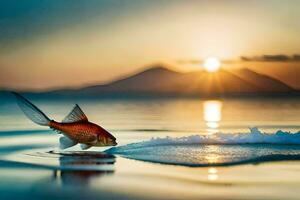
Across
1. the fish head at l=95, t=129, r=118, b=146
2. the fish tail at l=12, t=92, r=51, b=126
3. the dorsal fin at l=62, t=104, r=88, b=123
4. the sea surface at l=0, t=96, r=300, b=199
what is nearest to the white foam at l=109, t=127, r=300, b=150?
the sea surface at l=0, t=96, r=300, b=199

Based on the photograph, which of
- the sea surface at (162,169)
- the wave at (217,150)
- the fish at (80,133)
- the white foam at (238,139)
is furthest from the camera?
the white foam at (238,139)

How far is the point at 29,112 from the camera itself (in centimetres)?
956

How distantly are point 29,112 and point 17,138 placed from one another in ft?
25.4

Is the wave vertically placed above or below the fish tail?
below

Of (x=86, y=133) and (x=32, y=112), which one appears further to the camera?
(x=86, y=133)

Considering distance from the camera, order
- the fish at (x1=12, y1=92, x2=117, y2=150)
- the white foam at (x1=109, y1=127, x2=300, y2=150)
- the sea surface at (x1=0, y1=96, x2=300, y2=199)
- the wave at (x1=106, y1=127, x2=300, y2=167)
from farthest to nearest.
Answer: the white foam at (x1=109, y1=127, x2=300, y2=150) < the wave at (x1=106, y1=127, x2=300, y2=167) < the fish at (x1=12, y1=92, x2=117, y2=150) < the sea surface at (x1=0, y1=96, x2=300, y2=199)

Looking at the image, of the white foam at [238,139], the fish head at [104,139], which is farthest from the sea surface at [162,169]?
the fish head at [104,139]

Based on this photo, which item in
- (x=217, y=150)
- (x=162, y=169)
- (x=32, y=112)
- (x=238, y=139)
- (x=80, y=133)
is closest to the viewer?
(x=32, y=112)

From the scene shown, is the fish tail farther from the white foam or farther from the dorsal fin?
the white foam

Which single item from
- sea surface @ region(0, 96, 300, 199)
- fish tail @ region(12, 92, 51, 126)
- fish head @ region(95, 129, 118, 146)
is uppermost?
fish tail @ region(12, 92, 51, 126)

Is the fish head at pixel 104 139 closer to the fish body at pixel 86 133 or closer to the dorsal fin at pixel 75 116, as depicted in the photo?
the fish body at pixel 86 133

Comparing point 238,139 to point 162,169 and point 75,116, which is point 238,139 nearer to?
point 162,169

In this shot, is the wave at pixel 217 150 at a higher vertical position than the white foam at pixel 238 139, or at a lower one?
lower

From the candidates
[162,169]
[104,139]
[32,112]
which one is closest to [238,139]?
[162,169]
